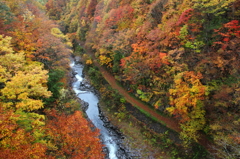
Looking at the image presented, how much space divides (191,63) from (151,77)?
5.73 m

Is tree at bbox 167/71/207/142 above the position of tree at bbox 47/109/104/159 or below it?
above

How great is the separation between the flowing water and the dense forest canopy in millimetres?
2485

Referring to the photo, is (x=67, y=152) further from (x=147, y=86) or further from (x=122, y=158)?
(x=147, y=86)

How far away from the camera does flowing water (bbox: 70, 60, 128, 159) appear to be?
682 inches

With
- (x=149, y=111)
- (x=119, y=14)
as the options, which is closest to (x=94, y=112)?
(x=149, y=111)

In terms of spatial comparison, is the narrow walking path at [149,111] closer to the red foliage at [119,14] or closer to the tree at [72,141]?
the red foliage at [119,14]

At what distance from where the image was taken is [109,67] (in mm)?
32906

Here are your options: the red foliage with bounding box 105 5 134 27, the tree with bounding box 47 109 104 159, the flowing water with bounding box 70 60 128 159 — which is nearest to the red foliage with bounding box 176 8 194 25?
the red foliage with bounding box 105 5 134 27

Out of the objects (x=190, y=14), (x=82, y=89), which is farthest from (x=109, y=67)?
(x=190, y=14)

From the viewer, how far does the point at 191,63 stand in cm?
1708

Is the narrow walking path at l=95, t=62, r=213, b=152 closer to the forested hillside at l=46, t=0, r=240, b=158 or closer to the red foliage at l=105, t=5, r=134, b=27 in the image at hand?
the forested hillside at l=46, t=0, r=240, b=158

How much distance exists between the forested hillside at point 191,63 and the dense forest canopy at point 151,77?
0.09 m

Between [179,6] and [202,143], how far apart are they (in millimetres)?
16674

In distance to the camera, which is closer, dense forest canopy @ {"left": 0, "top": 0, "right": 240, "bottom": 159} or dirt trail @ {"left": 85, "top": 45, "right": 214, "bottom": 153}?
dense forest canopy @ {"left": 0, "top": 0, "right": 240, "bottom": 159}
